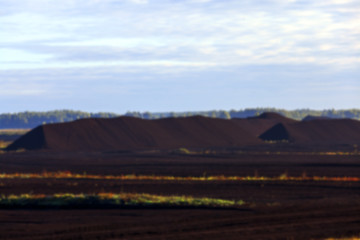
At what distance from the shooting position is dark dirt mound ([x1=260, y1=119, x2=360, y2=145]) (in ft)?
333

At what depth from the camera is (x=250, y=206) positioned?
24.2 m

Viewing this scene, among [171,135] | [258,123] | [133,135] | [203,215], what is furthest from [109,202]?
[258,123]

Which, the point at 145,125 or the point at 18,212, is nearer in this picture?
the point at 18,212

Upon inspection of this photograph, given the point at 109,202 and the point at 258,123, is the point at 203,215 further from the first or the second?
the point at 258,123

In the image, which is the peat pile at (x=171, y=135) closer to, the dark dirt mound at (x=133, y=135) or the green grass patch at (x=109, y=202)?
the dark dirt mound at (x=133, y=135)

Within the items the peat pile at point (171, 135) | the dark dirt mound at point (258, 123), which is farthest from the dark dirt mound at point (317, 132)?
the dark dirt mound at point (258, 123)

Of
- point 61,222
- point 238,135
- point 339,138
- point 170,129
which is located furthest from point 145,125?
point 61,222

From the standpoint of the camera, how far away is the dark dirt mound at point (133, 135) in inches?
3243

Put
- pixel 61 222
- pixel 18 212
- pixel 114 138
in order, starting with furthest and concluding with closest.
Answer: pixel 114 138 < pixel 18 212 < pixel 61 222

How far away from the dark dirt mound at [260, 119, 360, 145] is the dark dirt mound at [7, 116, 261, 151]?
697 cm

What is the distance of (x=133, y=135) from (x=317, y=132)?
32.0 metres

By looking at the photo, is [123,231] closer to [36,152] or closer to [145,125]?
[36,152]

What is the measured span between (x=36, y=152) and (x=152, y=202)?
52.9 m

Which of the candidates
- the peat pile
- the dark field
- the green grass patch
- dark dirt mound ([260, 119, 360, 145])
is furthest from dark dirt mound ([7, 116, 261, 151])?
the green grass patch
